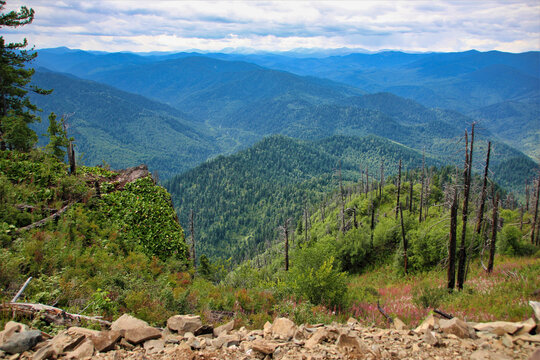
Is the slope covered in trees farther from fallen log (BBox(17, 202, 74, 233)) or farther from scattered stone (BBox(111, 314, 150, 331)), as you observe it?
scattered stone (BBox(111, 314, 150, 331))

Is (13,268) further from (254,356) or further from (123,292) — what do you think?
(254,356)

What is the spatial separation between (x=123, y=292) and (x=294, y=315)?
521cm

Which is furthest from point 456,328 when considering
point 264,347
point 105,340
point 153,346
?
point 105,340

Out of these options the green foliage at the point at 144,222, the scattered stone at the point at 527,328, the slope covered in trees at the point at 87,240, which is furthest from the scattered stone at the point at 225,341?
the green foliage at the point at 144,222

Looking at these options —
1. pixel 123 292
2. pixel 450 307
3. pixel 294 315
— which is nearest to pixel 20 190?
pixel 123 292

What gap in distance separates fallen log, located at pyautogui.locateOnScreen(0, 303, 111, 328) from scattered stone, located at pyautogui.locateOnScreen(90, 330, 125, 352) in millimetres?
916

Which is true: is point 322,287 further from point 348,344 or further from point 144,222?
point 144,222

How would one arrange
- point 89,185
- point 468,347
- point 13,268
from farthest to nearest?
point 89,185 → point 13,268 → point 468,347

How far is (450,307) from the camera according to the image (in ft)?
44.8

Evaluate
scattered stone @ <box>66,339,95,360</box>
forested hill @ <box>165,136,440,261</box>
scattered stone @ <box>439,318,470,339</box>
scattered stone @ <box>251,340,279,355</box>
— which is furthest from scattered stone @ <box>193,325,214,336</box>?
forested hill @ <box>165,136,440,261</box>

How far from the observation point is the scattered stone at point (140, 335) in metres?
6.24

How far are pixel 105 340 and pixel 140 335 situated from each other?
0.68 m

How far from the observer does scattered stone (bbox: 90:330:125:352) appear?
5.83 meters

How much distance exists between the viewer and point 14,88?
22.9 meters
